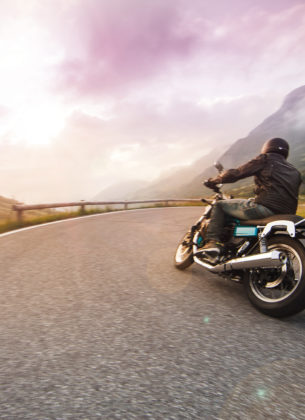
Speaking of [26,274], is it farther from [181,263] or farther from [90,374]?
[90,374]

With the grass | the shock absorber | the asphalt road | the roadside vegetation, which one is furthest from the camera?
the roadside vegetation

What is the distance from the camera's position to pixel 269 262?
3.23 meters

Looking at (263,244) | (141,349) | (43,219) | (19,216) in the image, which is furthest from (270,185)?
(43,219)

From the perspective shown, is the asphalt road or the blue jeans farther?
the blue jeans

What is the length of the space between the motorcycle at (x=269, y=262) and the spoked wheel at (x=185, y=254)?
0.62 m

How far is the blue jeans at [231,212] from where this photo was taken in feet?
12.5

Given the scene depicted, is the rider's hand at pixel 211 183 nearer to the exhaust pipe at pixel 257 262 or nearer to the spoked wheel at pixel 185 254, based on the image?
the spoked wheel at pixel 185 254

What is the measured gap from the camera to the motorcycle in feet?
10.1

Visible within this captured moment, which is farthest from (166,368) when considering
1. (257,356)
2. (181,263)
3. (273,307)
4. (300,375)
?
(181,263)

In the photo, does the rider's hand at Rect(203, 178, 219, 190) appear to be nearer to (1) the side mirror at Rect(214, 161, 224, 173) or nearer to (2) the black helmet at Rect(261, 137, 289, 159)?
(1) the side mirror at Rect(214, 161, 224, 173)

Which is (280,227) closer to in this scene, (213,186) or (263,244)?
(263,244)

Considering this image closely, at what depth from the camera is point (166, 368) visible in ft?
7.32

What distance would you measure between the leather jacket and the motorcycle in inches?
A: 11.8

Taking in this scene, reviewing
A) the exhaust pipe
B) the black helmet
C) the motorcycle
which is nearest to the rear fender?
the motorcycle
